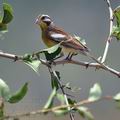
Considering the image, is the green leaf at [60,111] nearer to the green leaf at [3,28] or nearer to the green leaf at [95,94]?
the green leaf at [95,94]

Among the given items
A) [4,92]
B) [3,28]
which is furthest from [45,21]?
[4,92]

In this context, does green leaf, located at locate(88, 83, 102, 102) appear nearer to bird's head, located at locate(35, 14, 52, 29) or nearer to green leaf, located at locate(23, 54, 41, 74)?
green leaf, located at locate(23, 54, 41, 74)

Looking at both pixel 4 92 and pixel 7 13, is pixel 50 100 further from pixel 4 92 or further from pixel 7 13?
pixel 7 13

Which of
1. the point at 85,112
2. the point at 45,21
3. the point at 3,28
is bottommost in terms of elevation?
the point at 85,112

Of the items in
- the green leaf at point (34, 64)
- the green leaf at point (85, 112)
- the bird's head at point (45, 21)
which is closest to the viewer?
the green leaf at point (85, 112)

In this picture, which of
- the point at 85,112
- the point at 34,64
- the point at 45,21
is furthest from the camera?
the point at 45,21

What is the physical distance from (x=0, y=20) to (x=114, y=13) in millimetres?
212

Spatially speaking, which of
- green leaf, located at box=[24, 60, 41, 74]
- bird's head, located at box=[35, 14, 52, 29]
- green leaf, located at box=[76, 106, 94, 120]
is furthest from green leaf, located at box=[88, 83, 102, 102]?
bird's head, located at box=[35, 14, 52, 29]

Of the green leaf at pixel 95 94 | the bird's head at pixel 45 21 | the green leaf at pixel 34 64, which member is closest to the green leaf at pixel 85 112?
the green leaf at pixel 95 94

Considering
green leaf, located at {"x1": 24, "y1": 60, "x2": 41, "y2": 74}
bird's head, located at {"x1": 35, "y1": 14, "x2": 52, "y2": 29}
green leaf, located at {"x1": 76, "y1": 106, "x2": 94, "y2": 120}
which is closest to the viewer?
green leaf, located at {"x1": 76, "y1": 106, "x2": 94, "y2": 120}

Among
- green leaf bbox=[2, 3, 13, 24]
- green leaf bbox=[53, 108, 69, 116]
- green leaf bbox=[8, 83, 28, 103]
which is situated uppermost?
green leaf bbox=[2, 3, 13, 24]

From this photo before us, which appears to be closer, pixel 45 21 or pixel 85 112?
pixel 85 112

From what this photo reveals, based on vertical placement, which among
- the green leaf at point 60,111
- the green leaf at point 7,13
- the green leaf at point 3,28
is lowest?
the green leaf at point 60,111

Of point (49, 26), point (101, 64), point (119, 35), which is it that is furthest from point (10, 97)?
point (49, 26)
